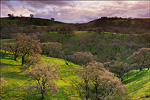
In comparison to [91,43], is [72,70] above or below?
below

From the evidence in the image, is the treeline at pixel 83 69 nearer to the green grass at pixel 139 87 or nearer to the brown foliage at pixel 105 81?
the brown foliage at pixel 105 81

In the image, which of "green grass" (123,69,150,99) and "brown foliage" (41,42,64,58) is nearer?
"green grass" (123,69,150,99)

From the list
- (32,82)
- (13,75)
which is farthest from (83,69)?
(13,75)

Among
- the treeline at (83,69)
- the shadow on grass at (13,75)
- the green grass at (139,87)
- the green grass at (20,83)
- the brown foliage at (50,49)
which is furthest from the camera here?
the brown foliage at (50,49)

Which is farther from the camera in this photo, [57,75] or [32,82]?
[32,82]

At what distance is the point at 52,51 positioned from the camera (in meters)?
95.8

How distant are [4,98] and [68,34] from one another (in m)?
160

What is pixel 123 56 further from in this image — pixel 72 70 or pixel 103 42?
pixel 72 70

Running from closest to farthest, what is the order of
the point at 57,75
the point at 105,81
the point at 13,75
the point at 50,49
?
1. the point at 105,81
2. the point at 57,75
3. the point at 13,75
4. the point at 50,49

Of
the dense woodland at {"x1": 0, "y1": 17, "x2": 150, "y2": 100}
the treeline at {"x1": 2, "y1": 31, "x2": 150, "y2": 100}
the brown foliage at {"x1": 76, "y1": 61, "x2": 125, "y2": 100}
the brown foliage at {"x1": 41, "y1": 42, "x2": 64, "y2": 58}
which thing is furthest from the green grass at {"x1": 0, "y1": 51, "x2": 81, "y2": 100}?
the brown foliage at {"x1": 41, "y1": 42, "x2": 64, "y2": 58}

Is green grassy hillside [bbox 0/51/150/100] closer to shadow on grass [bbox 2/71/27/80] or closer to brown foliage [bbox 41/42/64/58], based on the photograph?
shadow on grass [bbox 2/71/27/80]

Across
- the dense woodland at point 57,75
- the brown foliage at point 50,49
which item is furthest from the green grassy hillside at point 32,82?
the brown foliage at point 50,49

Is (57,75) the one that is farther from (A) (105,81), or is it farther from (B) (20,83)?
(A) (105,81)

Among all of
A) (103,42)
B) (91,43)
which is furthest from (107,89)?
(103,42)
